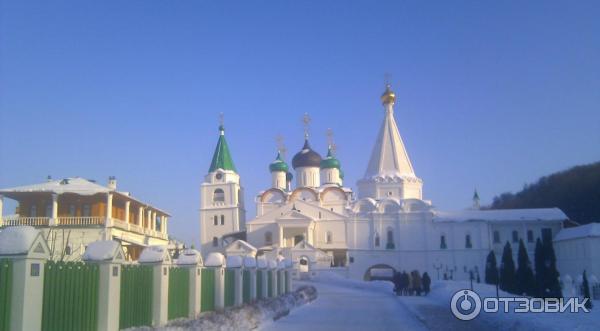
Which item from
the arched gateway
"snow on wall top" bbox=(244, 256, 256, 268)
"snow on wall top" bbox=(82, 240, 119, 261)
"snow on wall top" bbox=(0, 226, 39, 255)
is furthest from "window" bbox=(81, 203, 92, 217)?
the arched gateway

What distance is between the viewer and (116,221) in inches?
1059

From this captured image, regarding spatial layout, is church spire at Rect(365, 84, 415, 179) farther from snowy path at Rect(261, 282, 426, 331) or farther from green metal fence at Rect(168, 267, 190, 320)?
green metal fence at Rect(168, 267, 190, 320)

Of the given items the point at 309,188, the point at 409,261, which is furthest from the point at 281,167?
the point at 409,261

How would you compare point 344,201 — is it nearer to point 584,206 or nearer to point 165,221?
point 165,221

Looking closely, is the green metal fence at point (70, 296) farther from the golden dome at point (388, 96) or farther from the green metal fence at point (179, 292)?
the golden dome at point (388, 96)

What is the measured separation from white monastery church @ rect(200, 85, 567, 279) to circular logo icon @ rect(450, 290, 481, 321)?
22519 millimetres

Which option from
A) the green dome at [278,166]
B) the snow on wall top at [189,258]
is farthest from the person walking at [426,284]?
the green dome at [278,166]

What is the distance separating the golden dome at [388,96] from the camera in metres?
49.8

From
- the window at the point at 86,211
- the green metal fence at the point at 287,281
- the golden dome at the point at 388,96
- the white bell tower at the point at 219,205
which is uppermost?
the golden dome at the point at 388,96

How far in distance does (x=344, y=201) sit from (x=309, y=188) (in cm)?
333

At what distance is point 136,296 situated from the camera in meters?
9.49

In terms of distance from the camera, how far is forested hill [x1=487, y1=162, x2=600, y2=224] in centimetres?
5550

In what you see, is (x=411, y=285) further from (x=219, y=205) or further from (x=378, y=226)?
(x=219, y=205)

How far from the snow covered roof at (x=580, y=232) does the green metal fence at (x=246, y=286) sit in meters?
27.5
